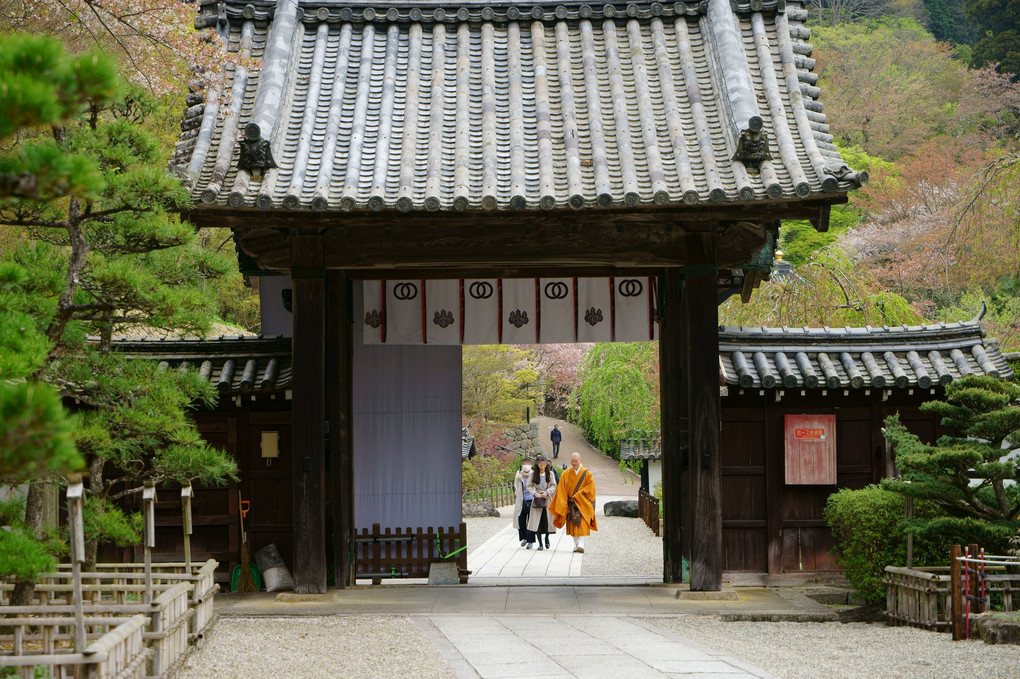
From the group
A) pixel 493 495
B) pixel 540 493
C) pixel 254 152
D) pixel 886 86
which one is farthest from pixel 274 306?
pixel 886 86

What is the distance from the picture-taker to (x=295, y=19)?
1179cm

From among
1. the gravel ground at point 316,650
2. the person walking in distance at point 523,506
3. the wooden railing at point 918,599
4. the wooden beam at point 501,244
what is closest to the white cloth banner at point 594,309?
the wooden beam at point 501,244

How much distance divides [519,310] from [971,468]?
573cm

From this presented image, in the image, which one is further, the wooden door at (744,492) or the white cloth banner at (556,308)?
the white cloth banner at (556,308)

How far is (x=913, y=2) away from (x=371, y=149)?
149 feet

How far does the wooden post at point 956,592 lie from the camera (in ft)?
29.0

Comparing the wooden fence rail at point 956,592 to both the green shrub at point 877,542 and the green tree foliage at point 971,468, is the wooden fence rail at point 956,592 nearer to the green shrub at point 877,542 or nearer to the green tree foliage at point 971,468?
the green tree foliage at point 971,468

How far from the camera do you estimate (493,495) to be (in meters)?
30.5

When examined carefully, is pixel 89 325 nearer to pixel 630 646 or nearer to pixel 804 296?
pixel 630 646

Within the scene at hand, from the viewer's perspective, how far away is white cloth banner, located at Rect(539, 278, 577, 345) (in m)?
12.9

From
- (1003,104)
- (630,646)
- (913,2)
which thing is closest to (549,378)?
(1003,104)

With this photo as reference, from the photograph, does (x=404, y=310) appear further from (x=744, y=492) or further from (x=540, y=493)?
(x=540, y=493)

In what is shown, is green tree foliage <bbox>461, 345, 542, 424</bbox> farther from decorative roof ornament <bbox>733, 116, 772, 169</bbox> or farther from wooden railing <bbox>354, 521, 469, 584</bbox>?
decorative roof ornament <bbox>733, 116, 772, 169</bbox>

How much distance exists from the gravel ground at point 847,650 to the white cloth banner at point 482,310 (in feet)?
15.5
